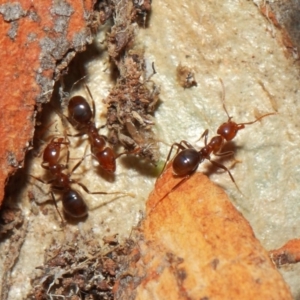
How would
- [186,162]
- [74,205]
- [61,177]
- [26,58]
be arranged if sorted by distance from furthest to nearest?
[61,177] → [74,205] → [186,162] → [26,58]

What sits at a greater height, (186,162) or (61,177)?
(186,162)

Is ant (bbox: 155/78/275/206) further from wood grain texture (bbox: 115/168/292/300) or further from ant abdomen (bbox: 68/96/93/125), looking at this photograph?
ant abdomen (bbox: 68/96/93/125)

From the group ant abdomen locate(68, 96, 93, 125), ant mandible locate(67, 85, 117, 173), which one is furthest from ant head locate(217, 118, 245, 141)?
ant abdomen locate(68, 96, 93, 125)

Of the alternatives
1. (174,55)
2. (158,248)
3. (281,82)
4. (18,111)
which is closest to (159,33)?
(174,55)

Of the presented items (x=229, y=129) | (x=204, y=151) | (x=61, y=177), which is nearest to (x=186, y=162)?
(x=204, y=151)

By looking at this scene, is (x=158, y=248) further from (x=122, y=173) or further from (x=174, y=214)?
(x=122, y=173)

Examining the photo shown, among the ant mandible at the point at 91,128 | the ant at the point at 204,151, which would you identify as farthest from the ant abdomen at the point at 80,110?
the ant at the point at 204,151

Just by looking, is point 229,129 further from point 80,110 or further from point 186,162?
point 80,110
